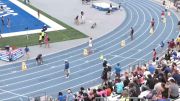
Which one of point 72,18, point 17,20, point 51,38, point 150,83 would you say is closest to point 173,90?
point 150,83

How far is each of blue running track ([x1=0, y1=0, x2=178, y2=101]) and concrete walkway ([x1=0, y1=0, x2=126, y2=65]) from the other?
2.71ft

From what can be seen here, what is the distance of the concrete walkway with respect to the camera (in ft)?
111

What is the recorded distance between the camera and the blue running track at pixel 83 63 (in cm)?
2620

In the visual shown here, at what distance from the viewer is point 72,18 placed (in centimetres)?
4291

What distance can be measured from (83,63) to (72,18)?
13072mm

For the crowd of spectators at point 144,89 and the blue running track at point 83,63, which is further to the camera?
the blue running track at point 83,63

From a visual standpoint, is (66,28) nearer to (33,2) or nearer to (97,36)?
(97,36)

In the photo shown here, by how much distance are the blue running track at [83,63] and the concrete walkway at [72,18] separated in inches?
32.5

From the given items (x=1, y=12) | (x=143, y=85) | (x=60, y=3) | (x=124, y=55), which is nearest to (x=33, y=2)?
(x=60, y=3)

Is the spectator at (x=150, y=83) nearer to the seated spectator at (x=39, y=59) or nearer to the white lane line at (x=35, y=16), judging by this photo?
the seated spectator at (x=39, y=59)

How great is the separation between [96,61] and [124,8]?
17.9 meters

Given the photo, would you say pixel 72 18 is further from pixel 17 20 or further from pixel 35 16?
pixel 17 20

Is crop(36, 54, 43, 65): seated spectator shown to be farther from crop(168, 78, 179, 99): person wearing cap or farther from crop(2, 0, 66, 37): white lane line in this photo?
crop(168, 78, 179, 99): person wearing cap

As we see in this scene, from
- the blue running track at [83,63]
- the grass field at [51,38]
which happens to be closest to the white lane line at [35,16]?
the grass field at [51,38]
